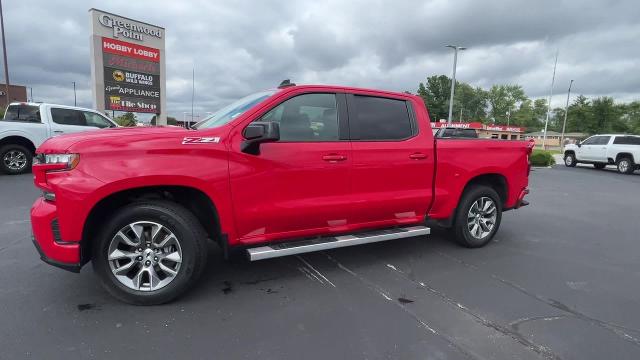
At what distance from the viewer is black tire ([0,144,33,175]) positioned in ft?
33.1

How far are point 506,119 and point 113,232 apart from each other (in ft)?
395

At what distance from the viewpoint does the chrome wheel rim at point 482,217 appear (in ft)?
16.0

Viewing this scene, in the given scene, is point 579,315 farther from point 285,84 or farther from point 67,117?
point 67,117

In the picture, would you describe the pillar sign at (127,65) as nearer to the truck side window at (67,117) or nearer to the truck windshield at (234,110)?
the truck side window at (67,117)

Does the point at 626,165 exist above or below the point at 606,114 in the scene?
below

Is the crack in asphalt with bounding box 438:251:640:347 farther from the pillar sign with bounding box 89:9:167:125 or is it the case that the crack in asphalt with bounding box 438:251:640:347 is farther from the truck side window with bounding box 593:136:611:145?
the pillar sign with bounding box 89:9:167:125

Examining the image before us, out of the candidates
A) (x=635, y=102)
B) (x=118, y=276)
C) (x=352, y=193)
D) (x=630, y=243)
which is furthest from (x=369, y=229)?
(x=635, y=102)

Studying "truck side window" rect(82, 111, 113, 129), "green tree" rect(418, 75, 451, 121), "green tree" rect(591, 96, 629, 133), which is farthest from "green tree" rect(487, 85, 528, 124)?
"truck side window" rect(82, 111, 113, 129)

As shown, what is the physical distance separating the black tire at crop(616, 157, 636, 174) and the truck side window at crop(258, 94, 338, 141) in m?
19.1

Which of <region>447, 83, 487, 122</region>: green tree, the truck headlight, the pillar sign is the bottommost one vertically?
the truck headlight

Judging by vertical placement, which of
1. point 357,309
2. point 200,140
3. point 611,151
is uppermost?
point 200,140

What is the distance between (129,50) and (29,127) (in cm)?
Result: 1163

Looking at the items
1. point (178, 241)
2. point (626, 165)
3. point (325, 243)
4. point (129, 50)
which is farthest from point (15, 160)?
point (626, 165)

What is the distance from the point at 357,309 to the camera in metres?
3.23
